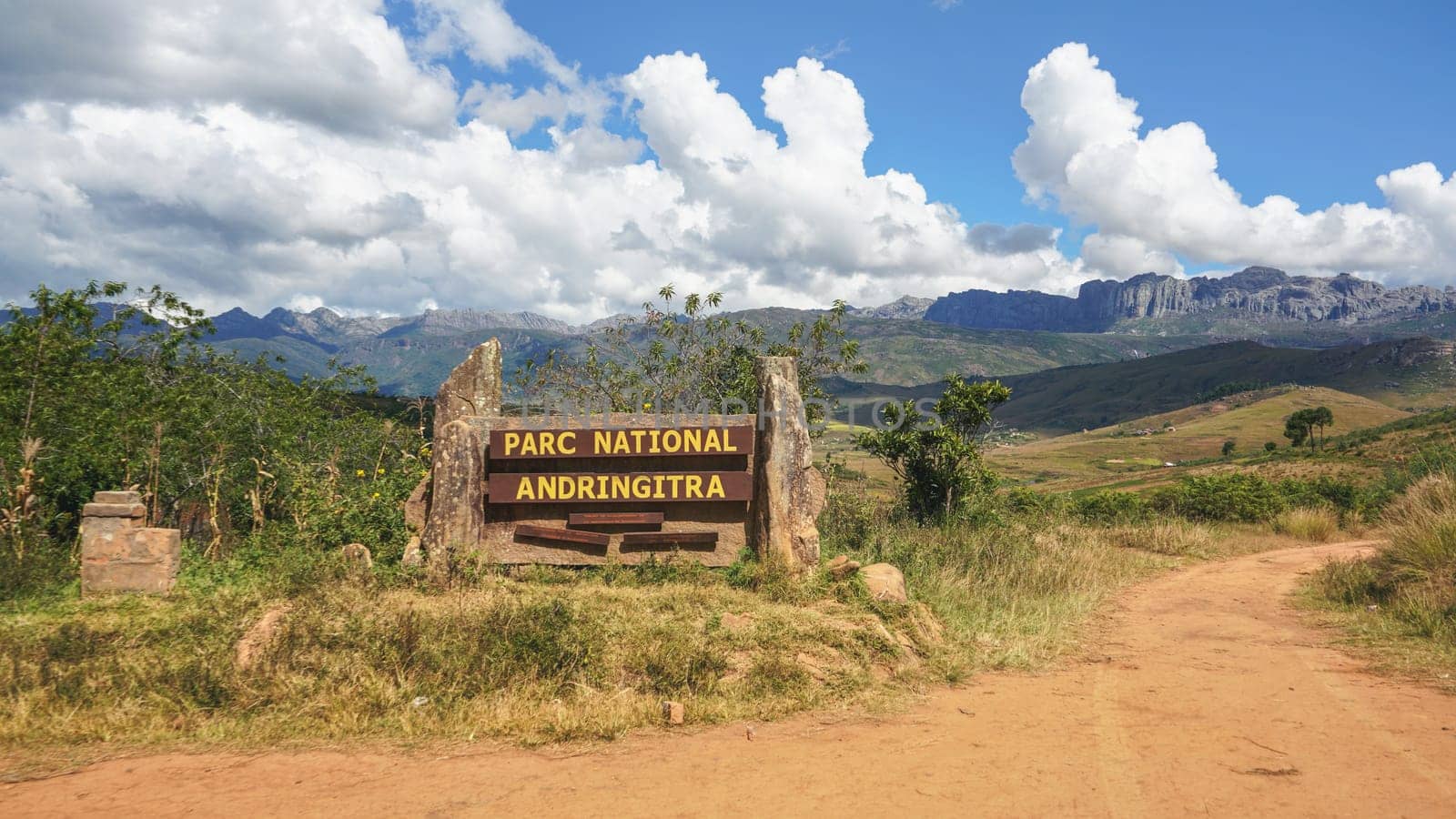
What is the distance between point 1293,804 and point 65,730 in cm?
852

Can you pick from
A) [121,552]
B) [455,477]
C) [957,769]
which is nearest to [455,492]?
[455,477]

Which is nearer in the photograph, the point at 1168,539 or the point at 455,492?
the point at 455,492

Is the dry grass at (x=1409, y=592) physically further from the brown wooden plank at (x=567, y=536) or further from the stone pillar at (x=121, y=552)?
the stone pillar at (x=121, y=552)

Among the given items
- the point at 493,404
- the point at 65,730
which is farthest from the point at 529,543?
the point at 65,730

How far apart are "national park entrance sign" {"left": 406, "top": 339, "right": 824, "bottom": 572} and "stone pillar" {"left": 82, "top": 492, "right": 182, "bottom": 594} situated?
2775mm

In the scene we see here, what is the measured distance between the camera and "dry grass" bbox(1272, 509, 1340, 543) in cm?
1809

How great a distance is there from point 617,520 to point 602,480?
0.58m

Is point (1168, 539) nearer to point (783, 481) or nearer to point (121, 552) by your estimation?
point (783, 481)

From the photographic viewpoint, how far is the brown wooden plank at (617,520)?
1092 centimetres

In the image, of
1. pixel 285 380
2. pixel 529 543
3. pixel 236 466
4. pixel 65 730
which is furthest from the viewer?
pixel 285 380

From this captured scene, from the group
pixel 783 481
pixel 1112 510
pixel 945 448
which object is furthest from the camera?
pixel 1112 510

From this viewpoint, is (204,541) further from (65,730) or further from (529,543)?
(65,730)

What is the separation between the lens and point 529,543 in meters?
11.0

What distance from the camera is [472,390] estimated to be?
438 inches
